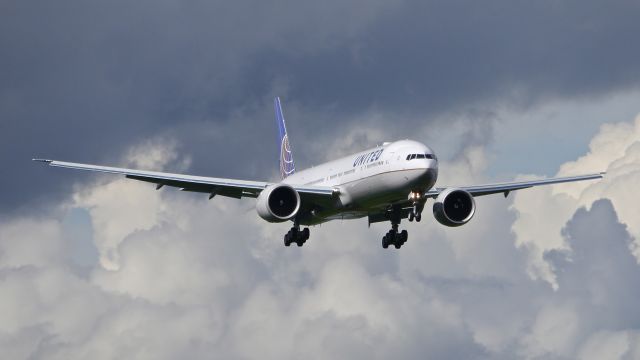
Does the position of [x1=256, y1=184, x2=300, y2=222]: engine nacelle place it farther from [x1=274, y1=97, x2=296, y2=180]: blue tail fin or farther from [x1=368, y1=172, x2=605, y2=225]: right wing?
[x1=274, y1=97, x2=296, y2=180]: blue tail fin

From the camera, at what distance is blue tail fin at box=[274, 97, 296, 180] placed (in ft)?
387

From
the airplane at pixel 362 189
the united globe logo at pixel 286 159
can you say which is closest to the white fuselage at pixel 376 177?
the airplane at pixel 362 189

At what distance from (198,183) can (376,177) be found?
1158cm

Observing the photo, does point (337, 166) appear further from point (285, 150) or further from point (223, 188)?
point (285, 150)

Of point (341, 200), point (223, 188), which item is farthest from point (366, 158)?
point (223, 188)

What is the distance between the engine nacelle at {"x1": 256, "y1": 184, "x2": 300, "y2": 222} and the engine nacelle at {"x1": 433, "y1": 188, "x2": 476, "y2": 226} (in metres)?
8.32

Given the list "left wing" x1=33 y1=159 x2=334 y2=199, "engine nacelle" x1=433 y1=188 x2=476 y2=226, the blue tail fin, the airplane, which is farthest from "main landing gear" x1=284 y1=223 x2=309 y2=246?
the blue tail fin

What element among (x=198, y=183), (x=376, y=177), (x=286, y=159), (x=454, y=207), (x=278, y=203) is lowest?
(x=454, y=207)

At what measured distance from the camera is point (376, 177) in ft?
298

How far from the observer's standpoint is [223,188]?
319ft

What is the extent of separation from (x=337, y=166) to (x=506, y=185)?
1163 cm

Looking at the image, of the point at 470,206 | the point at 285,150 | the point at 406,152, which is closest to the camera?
the point at 406,152

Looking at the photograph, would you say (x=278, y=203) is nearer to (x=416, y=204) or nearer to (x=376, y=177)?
(x=376, y=177)

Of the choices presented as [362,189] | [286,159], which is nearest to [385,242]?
[362,189]
